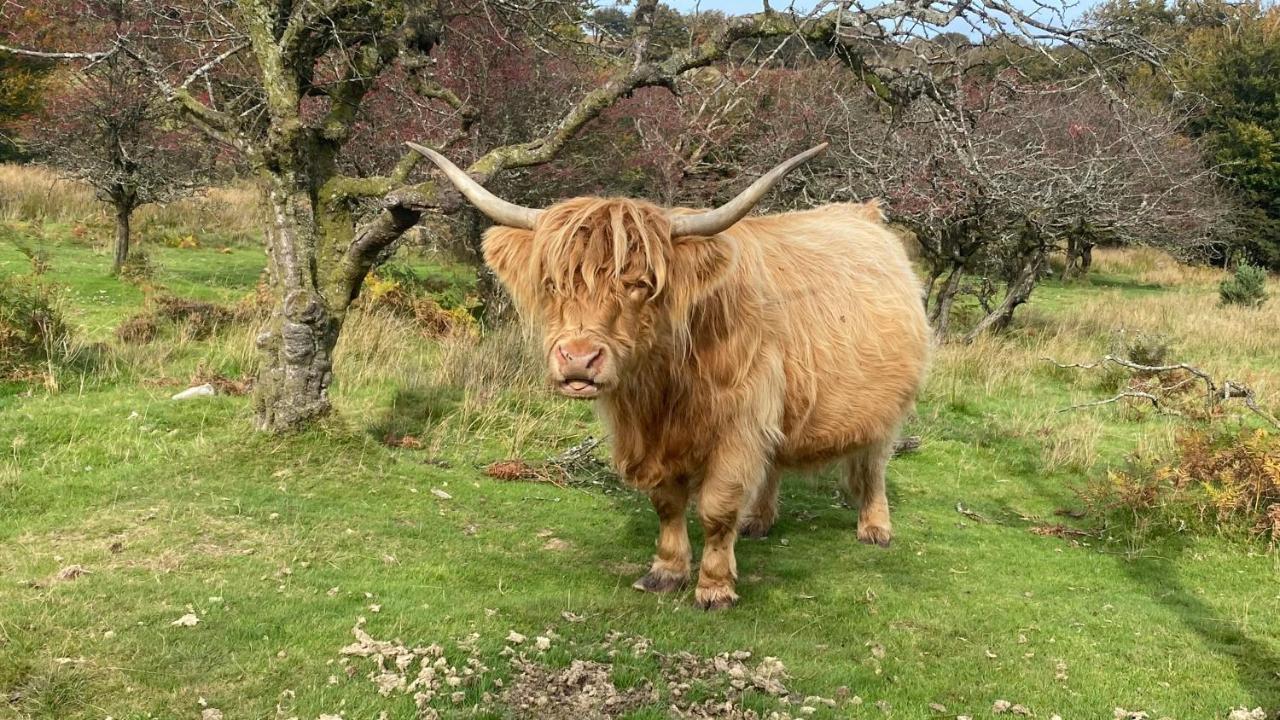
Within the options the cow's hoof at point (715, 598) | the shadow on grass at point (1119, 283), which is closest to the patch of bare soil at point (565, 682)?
the cow's hoof at point (715, 598)

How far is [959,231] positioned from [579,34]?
17.7 feet

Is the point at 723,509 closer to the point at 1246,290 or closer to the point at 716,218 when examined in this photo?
the point at 716,218

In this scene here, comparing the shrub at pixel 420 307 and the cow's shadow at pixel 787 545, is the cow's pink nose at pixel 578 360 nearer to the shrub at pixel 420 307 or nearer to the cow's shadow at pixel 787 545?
the cow's shadow at pixel 787 545

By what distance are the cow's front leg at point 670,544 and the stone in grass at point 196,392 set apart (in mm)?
4111

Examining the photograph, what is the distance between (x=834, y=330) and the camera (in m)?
5.13

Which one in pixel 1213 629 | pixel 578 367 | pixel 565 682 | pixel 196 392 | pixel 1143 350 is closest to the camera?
pixel 565 682

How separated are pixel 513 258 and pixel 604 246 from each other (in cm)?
59

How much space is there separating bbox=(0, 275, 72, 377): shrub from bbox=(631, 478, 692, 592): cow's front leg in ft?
17.7

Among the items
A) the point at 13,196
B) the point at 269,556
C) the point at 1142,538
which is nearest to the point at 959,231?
the point at 1142,538

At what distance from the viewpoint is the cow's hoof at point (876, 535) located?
5.71 meters

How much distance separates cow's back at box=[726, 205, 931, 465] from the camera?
4.84 metres

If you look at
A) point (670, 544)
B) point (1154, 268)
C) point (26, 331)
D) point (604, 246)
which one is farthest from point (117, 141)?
point (1154, 268)

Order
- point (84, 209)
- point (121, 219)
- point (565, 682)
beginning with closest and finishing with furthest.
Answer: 1. point (565, 682)
2. point (121, 219)
3. point (84, 209)

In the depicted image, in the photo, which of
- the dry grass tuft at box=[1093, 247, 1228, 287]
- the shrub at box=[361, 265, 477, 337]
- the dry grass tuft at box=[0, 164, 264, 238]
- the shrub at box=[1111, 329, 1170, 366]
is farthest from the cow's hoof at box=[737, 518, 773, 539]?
the dry grass tuft at box=[1093, 247, 1228, 287]
